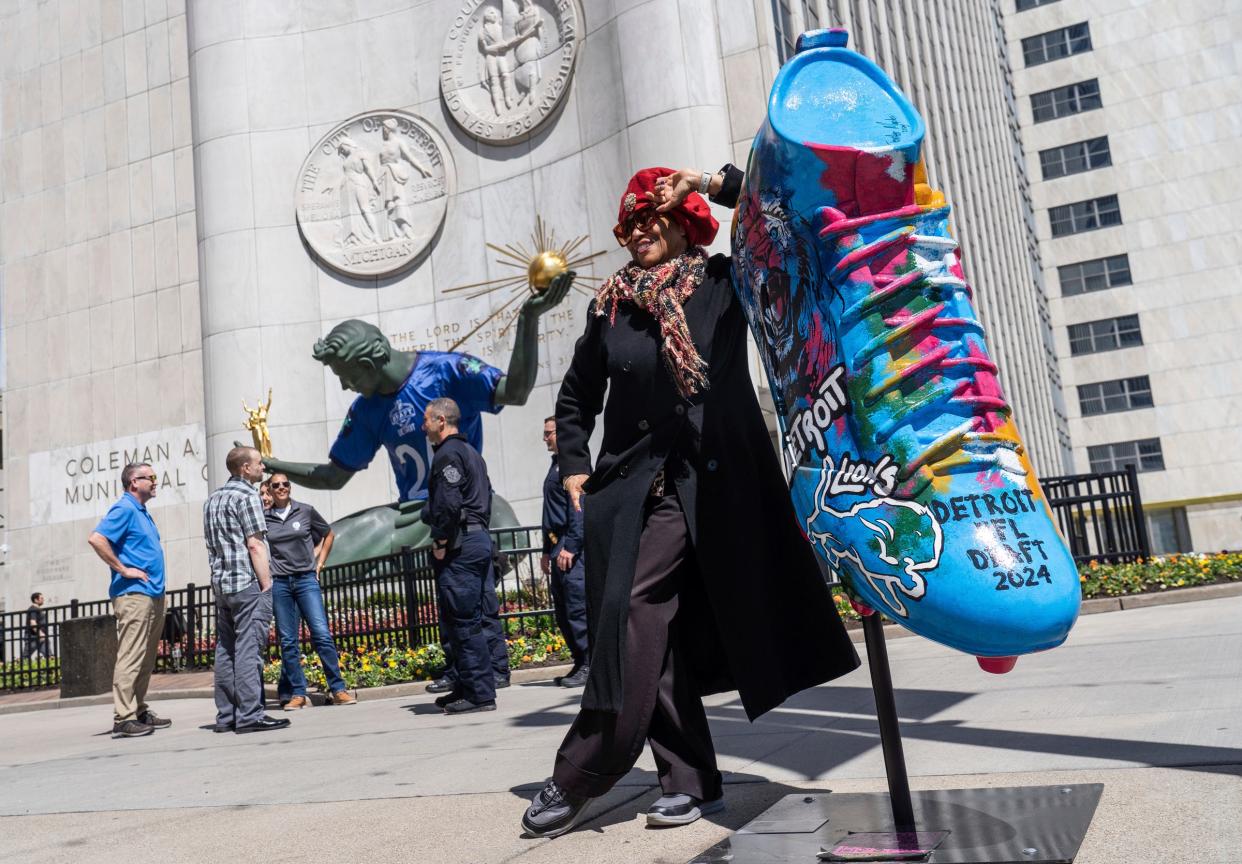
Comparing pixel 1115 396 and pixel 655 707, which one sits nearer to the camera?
pixel 655 707

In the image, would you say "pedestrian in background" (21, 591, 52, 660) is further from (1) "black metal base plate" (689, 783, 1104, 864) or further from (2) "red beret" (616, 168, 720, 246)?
(1) "black metal base plate" (689, 783, 1104, 864)

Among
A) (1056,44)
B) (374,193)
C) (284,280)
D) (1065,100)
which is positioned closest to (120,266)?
(284,280)

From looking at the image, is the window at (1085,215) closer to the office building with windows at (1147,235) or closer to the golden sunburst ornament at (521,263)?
the office building with windows at (1147,235)

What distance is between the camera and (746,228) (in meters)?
3.04

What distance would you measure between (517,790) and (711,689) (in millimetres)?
1003

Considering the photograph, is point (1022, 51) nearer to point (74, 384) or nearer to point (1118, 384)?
point (1118, 384)

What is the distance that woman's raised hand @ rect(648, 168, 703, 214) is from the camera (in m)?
3.59

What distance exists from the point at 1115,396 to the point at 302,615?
49922 millimetres

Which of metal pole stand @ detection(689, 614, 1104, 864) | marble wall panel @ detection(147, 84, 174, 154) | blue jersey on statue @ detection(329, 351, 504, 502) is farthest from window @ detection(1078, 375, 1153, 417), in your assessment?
metal pole stand @ detection(689, 614, 1104, 864)

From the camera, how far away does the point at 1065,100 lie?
54.1 m

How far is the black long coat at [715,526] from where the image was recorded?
11.3ft

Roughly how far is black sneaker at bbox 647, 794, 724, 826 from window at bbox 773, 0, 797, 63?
15977 mm

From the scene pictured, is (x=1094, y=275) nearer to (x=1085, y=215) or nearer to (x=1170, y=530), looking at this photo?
(x=1085, y=215)

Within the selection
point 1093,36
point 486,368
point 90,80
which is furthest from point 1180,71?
point 486,368
